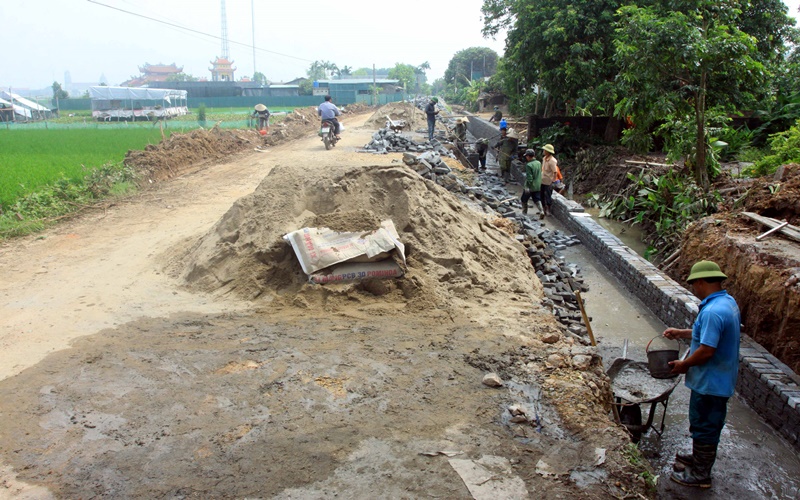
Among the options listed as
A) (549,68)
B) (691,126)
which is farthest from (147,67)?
(691,126)

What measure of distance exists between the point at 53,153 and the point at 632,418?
1768 centimetres

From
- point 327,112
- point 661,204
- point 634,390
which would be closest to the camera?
point 634,390

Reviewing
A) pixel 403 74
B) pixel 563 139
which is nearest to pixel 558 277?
pixel 563 139

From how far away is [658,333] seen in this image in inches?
268

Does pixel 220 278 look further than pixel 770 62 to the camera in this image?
No

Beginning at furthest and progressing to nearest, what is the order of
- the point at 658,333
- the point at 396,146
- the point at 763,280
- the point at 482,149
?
the point at 396,146
the point at 482,149
the point at 658,333
the point at 763,280

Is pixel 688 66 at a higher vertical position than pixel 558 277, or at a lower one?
higher

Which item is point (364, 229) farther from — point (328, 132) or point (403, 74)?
point (403, 74)

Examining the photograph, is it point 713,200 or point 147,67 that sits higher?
point 147,67

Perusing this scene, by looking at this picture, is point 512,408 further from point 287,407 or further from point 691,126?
point 691,126

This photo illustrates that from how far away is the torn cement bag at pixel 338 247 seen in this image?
624 centimetres

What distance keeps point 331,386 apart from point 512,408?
1.41m

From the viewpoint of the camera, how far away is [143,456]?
3539mm

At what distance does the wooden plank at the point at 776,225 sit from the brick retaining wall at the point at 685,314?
50.4 inches
